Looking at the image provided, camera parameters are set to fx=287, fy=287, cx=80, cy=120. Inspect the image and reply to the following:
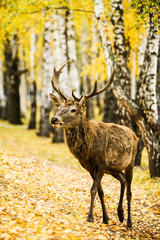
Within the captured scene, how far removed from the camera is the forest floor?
176 inches

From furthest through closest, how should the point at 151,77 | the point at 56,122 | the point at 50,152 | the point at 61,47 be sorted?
1. the point at 61,47
2. the point at 50,152
3. the point at 151,77
4. the point at 56,122

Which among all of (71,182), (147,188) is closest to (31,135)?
(71,182)

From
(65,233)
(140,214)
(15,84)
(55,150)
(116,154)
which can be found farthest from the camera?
(15,84)

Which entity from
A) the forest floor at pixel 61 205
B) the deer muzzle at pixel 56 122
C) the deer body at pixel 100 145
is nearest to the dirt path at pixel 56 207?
the forest floor at pixel 61 205

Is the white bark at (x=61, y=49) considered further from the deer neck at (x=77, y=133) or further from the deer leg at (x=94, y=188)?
the deer leg at (x=94, y=188)

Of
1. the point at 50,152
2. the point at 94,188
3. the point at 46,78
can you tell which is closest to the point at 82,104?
the point at 94,188

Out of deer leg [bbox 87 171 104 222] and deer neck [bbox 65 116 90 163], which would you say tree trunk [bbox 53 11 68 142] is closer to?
deer neck [bbox 65 116 90 163]

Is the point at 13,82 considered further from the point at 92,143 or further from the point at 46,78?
the point at 92,143

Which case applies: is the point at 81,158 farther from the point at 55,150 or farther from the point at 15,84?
the point at 15,84

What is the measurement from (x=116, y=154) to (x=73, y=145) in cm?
102

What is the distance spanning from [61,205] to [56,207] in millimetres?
262

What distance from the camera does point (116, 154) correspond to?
5.78 meters

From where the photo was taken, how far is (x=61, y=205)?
19.6ft

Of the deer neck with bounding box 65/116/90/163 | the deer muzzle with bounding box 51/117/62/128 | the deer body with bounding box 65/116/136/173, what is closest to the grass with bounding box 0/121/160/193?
the deer body with bounding box 65/116/136/173
